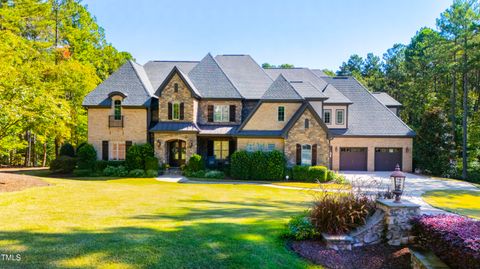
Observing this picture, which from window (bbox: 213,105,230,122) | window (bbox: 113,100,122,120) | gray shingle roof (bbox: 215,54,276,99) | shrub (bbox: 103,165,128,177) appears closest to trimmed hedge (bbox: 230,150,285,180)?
window (bbox: 213,105,230,122)

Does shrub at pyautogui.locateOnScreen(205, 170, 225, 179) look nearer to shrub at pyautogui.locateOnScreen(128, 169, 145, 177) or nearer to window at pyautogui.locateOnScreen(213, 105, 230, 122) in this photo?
shrub at pyautogui.locateOnScreen(128, 169, 145, 177)

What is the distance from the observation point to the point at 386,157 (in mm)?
27938

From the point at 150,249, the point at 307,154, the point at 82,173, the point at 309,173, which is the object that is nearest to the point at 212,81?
the point at 307,154

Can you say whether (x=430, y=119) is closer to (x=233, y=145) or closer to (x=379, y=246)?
(x=233, y=145)

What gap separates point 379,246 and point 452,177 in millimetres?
26164

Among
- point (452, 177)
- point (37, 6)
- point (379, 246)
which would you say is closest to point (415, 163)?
point (452, 177)

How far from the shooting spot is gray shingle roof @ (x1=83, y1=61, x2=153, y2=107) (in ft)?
80.5

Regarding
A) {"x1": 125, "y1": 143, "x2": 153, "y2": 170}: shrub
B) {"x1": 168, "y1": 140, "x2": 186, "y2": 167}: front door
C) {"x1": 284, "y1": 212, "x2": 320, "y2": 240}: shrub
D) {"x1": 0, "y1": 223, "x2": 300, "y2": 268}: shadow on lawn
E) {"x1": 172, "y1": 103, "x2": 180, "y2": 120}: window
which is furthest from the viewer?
{"x1": 168, "y1": 140, "x2": 186, "y2": 167}: front door

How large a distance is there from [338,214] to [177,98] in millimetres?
18875

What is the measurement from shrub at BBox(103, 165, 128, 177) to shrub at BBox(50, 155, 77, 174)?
278cm

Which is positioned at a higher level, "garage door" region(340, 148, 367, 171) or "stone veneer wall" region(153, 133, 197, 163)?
"stone veneer wall" region(153, 133, 197, 163)

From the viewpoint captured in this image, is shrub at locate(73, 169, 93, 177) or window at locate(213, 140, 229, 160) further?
window at locate(213, 140, 229, 160)

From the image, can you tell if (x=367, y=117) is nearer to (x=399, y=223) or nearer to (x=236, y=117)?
(x=236, y=117)

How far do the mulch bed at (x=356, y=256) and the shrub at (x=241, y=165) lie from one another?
14631mm
